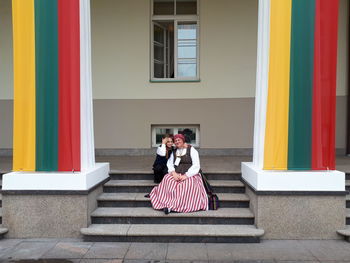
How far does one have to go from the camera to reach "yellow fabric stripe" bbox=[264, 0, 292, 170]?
4.61 meters

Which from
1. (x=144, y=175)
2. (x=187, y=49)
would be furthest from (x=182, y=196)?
(x=187, y=49)

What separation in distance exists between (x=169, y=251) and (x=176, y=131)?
4916mm

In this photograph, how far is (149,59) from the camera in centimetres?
866

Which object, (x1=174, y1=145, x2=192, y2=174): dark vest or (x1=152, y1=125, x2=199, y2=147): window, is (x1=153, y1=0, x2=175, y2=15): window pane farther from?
(x1=174, y1=145, x2=192, y2=174): dark vest

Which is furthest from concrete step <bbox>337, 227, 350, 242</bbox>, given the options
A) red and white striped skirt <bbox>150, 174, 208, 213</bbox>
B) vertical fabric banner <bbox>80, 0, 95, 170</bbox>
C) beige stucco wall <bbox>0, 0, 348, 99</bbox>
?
beige stucco wall <bbox>0, 0, 348, 99</bbox>

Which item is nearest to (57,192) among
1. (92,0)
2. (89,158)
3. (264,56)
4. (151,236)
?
(89,158)

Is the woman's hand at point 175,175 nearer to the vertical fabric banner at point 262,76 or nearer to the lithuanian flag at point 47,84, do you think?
the vertical fabric banner at point 262,76

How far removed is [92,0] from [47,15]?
178 inches

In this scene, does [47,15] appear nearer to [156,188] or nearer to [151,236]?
[156,188]

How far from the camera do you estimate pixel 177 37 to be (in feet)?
29.6

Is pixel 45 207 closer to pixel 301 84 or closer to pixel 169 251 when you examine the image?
pixel 169 251

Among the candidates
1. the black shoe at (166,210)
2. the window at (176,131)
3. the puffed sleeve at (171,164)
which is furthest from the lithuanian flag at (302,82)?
the window at (176,131)

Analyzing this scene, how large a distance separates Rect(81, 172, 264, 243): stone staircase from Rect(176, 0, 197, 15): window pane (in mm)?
5326

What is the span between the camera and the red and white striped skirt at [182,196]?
5.01 meters
